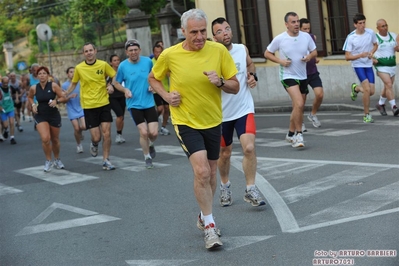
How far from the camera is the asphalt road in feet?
23.7

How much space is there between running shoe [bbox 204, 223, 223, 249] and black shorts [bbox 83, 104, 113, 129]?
22.5 feet

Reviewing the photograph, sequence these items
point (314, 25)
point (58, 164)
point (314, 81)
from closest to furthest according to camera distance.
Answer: point (58, 164)
point (314, 81)
point (314, 25)

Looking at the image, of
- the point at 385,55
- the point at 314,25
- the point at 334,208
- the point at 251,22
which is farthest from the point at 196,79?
the point at 251,22

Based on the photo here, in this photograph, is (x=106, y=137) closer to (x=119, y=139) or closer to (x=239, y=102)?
(x=119, y=139)

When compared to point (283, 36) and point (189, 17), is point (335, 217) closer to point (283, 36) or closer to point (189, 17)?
point (189, 17)

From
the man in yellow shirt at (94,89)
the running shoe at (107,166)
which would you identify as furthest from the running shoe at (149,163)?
the man in yellow shirt at (94,89)

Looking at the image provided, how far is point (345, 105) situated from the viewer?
19.5 m

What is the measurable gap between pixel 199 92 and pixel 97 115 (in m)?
6.67

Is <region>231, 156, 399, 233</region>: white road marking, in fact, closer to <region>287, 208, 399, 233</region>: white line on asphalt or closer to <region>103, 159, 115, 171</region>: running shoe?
<region>287, 208, 399, 233</region>: white line on asphalt

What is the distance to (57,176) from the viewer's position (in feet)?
46.0

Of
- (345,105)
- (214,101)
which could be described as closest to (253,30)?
(345,105)

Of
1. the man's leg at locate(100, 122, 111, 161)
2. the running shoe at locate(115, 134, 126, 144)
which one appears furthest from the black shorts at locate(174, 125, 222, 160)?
the running shoe at locate(115, 134, 126, 144)

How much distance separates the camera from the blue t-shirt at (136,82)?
1354cm

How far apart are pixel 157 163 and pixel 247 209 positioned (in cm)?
496
